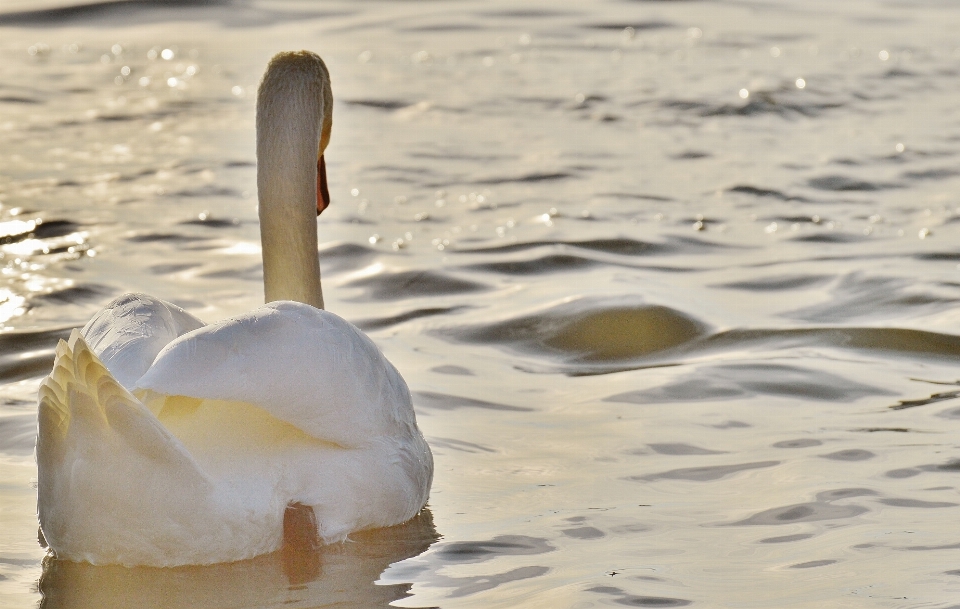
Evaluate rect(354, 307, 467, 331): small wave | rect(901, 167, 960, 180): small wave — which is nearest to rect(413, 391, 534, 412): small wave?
rect(354, 307, 467, 331): small wave

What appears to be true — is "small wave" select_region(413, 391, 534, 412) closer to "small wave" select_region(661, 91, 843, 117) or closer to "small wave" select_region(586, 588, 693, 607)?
"small wave" select_region(586, 588, 693, 607)

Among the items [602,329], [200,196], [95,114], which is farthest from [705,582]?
[95,114]

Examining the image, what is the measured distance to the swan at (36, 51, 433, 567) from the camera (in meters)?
3.38

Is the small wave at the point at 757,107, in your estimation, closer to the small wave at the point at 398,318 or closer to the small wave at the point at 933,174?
the small wave at the point at 933,174

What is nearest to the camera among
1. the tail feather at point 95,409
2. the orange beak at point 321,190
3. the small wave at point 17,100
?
the tail feather at point 95,409

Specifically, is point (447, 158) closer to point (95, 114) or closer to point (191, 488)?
point (95, 114)

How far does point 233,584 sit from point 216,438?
0.38 meters

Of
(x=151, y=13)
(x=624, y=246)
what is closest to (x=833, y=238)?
(x=624, y=246)

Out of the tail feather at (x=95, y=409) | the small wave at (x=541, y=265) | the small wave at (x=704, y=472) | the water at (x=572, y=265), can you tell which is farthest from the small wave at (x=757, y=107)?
the tail feather at (x=95, y=409)

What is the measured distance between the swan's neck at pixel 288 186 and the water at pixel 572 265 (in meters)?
0.76

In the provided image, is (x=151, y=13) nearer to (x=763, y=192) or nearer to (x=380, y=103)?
(x=380, y=103)

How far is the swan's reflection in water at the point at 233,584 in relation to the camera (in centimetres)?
367

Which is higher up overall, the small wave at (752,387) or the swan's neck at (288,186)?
the swan's neck at (288,186)

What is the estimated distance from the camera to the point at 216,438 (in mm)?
3732
